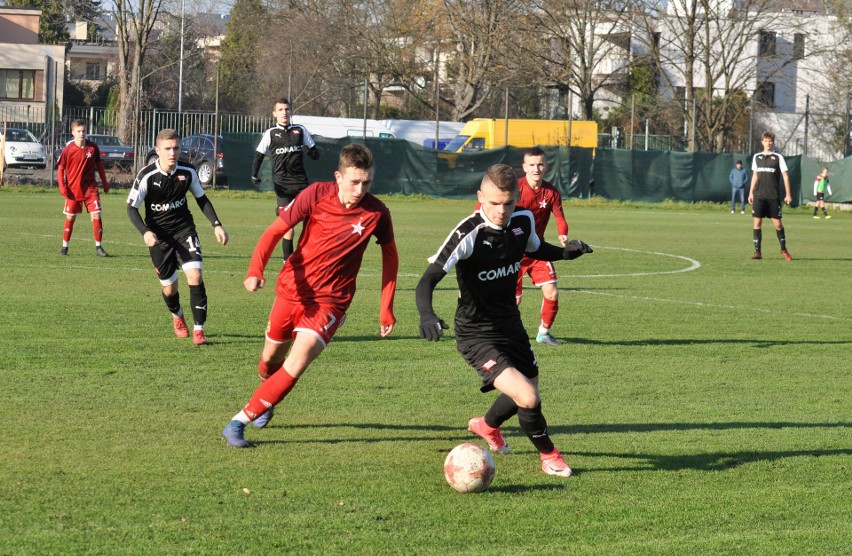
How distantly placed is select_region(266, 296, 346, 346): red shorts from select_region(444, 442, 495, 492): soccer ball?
1.15 m

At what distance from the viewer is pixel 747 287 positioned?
1630 cm

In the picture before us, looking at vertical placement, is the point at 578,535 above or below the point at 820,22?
below

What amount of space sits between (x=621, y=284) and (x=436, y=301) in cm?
349

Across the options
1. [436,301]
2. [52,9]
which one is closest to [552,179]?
[436,301]


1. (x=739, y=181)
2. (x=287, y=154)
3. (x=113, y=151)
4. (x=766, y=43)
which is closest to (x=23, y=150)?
(x=113, y=151)

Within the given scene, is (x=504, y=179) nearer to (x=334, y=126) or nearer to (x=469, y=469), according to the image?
(x=469, y=469)

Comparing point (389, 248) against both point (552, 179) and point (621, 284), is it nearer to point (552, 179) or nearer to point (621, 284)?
point (621, 284)

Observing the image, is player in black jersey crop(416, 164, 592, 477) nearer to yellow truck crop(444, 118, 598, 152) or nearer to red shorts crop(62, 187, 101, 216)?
red shorts crop(62, 187, 101, 216)

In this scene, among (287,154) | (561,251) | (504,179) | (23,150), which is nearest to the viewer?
(504,179)

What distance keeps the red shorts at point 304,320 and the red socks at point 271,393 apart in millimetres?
→ 294

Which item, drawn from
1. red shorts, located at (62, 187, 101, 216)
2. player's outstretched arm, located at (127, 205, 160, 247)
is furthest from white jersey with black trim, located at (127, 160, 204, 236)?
red shorts, located at (62, 187, 101, 216)

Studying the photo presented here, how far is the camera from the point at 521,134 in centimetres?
4469

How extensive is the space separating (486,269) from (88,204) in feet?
43.1

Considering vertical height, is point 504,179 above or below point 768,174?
below
